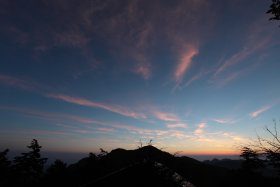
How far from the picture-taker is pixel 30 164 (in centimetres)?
5944

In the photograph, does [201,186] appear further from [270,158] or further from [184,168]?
[270,158]

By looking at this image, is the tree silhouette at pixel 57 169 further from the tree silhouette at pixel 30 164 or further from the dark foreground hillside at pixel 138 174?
the tree silhouette at pixel 30 164

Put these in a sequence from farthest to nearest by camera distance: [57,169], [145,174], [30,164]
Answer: [30,164] → [57,169] → [145,174]

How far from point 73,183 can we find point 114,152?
40.6 meters

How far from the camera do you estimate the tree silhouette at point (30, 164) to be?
58188 mm

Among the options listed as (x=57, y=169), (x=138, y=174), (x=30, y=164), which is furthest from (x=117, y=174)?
(x=30, y=164)

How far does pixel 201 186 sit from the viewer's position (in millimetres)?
58031

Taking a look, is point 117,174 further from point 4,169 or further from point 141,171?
point 4,169

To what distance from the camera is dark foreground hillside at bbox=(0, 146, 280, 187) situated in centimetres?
773

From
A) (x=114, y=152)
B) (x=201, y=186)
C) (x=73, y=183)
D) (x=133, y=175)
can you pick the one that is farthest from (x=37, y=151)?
(x=133, y=175)

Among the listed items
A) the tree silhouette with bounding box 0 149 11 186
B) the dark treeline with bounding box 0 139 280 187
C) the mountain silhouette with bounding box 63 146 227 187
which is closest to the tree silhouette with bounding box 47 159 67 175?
the dark treeline with bounding box 0 139 280 187

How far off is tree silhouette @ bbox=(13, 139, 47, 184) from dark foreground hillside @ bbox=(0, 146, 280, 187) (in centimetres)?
150

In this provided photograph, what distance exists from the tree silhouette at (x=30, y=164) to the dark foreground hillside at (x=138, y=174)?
1498 millimetres

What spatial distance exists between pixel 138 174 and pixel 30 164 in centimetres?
5934
